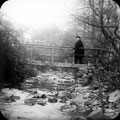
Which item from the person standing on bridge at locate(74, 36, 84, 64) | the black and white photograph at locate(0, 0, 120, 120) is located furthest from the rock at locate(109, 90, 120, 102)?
the person standing on bridge at locate(74, 36, 84, 64)

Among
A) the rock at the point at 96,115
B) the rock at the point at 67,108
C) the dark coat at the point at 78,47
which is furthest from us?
the dark coat at the point at 78,47

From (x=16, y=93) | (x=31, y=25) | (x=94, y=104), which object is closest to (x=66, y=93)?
(x=94, y=104)

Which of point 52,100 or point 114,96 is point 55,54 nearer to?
point 52,100

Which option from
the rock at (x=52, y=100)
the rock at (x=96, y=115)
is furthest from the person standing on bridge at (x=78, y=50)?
the rock at (x=96, y=115)

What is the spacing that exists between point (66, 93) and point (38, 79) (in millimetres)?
442

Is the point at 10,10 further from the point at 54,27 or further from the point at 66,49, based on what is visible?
the point at 66,49

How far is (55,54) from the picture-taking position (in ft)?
14.6

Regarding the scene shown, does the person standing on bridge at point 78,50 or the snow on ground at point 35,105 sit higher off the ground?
the person standing on bridge at point 78,50

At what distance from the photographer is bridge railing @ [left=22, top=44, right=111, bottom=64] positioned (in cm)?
444

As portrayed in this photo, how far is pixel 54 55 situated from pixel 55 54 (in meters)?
0.03

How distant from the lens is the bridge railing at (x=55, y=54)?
444 cm

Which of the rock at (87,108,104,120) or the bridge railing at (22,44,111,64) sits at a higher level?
the bridge railing at (22,44,111,64)

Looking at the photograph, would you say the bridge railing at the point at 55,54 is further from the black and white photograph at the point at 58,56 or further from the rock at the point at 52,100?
the rock at the point at 52,100

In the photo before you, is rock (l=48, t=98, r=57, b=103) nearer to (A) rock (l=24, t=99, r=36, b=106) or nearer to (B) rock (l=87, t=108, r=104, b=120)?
(A) rock (l=24, t=99, r=36, b=106)
